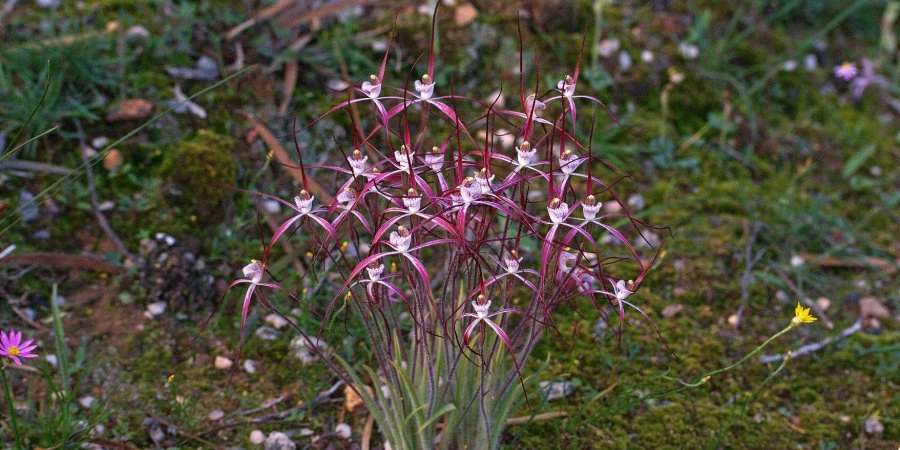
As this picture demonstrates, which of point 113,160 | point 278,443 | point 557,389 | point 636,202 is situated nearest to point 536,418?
A: point 557,389

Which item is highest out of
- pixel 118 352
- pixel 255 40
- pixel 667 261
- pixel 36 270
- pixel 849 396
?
pixel 255 40

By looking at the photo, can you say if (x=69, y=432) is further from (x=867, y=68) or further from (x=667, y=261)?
(x=867, y=68)

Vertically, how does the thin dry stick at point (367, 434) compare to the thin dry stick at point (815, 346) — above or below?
above

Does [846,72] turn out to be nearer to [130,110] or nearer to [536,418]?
[536,418]

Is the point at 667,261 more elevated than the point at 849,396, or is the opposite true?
the point at 667,261

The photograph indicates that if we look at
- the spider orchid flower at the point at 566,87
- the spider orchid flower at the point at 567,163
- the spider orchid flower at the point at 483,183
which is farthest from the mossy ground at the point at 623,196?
the spider orchid flower at the point at 483,183

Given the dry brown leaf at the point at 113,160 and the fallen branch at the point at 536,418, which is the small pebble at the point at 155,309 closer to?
the dry brown leaf at the point at 113,160

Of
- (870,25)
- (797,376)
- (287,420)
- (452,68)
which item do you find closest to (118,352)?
(287,420)
